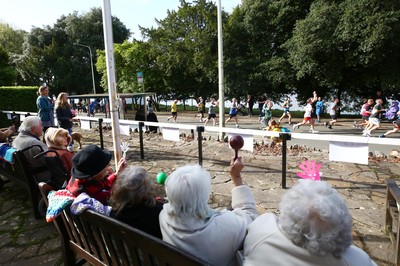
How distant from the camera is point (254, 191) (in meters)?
4.79

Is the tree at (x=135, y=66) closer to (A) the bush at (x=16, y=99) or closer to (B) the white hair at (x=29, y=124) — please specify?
(A) the bush at (x=16, y=99)

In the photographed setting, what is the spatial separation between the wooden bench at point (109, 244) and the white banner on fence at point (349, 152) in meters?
3.91

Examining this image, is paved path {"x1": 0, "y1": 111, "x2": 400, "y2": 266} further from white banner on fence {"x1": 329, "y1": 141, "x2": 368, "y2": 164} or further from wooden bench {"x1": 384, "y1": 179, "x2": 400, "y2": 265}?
white banner on fence {"x1": 329, "y1": 141, "x2": 368, "y2": 164}

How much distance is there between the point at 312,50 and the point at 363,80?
4851 millimetres

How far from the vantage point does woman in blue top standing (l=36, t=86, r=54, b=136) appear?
7.05 metres

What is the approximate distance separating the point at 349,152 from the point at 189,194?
12.6 ft

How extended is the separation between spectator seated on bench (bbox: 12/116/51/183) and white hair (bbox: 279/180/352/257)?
11.4ft

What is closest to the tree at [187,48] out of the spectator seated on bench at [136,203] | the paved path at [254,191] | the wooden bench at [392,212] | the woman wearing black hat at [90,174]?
the paved path at [254,191]

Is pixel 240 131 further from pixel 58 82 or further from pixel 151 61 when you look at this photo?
pixel 58 82

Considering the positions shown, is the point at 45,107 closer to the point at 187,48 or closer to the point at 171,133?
the point at 171,133

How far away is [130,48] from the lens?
31406 mm

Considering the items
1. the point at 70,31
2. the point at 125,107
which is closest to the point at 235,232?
the point at 125,107

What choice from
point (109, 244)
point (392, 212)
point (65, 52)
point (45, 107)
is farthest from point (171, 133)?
point (65, 52)

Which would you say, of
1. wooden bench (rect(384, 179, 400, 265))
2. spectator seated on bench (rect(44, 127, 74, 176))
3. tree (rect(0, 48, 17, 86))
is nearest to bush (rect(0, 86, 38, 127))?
tree (rect(0, 48, 17, 86))
